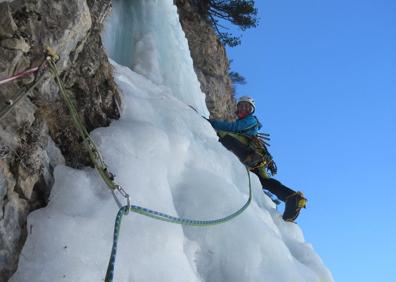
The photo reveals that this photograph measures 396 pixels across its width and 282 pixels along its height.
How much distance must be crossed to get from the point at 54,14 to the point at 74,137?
819 millimetres

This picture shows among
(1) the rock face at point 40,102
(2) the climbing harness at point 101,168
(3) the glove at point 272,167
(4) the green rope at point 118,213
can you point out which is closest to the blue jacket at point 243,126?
(3) the glove at point 272,167

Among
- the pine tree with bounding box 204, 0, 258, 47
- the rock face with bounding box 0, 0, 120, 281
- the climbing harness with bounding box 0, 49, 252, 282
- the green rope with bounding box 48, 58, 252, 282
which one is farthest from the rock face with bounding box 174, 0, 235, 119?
the climbing harness with bounding box 0, 49, 252, 282

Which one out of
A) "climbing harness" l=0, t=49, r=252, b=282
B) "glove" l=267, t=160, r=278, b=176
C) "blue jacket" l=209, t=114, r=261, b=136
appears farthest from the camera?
"glove" l=267, t=160, r=278, b=176

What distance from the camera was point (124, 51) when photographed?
7.44 m

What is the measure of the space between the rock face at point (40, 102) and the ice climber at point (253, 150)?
→ 212cm

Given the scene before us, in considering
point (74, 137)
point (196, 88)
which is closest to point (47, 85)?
point (74, 137)

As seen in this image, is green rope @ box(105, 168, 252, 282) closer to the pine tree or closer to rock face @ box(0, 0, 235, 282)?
rock face @ box(0, 0, 235, 282)

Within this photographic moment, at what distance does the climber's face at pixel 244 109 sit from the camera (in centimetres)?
634

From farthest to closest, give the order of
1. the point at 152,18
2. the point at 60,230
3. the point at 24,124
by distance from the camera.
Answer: the point at 152,18 < the point at 24,124 < the point at 60,230

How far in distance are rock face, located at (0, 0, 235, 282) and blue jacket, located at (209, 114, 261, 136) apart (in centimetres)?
220

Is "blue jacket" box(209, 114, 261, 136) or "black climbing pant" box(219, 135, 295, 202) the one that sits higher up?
"blue jacket" box(209, 114, 261, 136)

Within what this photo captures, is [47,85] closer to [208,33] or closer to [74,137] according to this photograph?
[74,137]

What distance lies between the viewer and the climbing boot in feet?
19.1

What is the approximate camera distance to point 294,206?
5.82 meters
